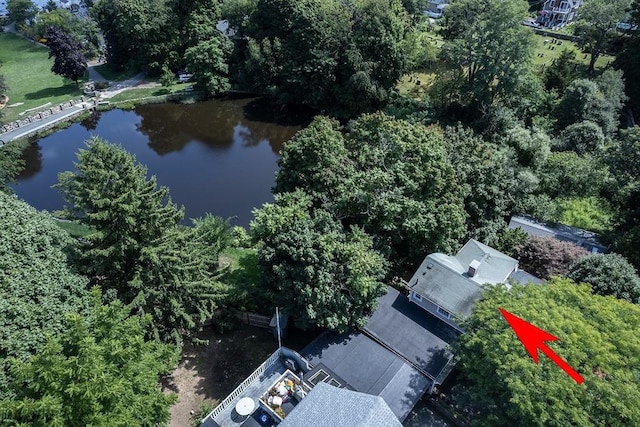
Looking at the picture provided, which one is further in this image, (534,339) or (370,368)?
(370,368)

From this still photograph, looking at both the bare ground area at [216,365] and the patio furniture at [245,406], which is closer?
the patio furniture at [245,406]

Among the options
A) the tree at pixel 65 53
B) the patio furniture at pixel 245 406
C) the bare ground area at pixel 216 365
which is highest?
the tree at pixel 65 53

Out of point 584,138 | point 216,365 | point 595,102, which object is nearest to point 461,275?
point 216,365

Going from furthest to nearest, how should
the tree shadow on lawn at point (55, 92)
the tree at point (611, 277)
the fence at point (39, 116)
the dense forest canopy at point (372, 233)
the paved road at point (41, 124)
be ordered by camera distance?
the tree shadow on lawn at point (55, 92) < the fence at point (39, 116) < the paved road at point (41, 124) < the tree at point (611, 277) < the dense forest canopy at point (372, 233)

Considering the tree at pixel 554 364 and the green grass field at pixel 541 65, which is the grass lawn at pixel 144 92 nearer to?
the green grass field at pixel 541 65

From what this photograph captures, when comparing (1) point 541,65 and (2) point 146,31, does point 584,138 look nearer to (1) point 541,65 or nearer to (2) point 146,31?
(1) point 541,65

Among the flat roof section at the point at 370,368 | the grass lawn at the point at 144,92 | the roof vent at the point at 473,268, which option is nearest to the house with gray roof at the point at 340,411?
the flat roof section at the point at 370,368

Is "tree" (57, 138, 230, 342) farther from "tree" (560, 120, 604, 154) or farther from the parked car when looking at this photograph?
the parked car
